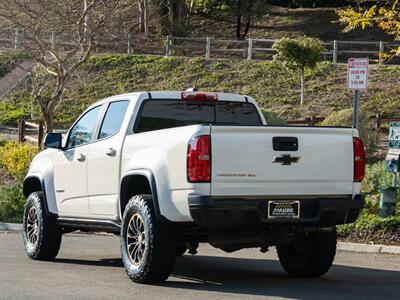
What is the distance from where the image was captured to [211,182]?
319 inches

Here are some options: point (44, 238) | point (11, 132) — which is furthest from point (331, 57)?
point (44, 238)

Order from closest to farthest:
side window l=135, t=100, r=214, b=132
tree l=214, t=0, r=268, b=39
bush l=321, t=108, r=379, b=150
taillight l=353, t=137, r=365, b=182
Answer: taillight l=353, t=137, r=365, b=182
side window l=135, t=100, r=214, b=132
bush l=321, t=108, r=379, b=150
tree l=214, t=0, r=268, b=39

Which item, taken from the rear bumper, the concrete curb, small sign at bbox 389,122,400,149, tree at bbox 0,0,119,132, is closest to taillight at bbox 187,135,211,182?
the rear bumper

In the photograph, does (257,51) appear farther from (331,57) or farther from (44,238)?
(44,238)

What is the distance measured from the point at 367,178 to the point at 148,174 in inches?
309

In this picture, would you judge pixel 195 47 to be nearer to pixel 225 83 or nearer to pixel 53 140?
pixel 225 83

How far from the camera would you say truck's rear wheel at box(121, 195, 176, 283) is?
853 cm

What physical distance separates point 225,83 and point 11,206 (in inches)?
920

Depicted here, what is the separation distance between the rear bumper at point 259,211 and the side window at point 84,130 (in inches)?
110

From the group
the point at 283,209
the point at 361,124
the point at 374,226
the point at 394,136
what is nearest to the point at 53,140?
the point at 283,209

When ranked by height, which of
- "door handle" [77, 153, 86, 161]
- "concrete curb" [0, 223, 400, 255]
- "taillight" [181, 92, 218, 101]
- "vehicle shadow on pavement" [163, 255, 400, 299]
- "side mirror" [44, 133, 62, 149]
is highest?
"taillight" [181, 92, 218, 101]

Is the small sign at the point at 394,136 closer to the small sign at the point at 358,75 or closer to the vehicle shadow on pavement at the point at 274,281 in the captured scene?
the small sign at the point at 358,75

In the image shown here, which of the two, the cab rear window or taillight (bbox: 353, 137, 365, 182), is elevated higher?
the cab rear window

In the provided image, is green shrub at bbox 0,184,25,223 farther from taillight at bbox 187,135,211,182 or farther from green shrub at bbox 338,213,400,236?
taillight at bbox 187,135,211,182
